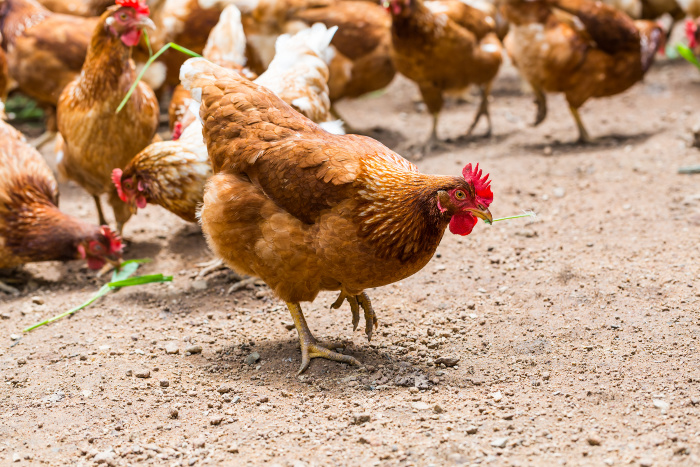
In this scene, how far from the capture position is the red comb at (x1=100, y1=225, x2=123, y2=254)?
445cm

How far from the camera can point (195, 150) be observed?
13.5 feet

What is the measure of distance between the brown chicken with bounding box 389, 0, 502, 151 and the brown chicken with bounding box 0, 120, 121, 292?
3215 millimetres

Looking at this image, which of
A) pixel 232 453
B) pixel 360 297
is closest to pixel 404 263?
pixel 360 297

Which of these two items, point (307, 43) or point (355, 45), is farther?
point (355, 45)

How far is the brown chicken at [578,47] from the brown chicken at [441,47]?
0.32 m

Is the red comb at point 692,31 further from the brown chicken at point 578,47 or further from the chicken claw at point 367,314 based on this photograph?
the chicken claw at point 367,314

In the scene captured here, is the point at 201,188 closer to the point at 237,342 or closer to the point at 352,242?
the point at 237,342

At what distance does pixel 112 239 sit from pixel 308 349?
74.7 inches

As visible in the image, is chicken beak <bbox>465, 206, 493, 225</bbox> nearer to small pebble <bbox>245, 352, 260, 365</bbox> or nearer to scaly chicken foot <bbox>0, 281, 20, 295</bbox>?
small pebble <bbox>245, 352, 260, 365</bbox>

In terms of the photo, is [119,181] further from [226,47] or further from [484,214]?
[484,214]

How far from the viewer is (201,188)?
13.3ft

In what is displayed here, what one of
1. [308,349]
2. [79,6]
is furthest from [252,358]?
[79,6]

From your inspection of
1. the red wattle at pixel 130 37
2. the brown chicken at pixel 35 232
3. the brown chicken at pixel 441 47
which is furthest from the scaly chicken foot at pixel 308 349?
the brown chicken at pixel 441 47

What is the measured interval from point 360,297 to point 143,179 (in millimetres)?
1685
